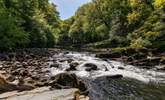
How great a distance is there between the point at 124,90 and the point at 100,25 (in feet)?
200

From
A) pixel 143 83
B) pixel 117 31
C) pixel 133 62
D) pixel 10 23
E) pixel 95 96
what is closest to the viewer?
pixel 95 96

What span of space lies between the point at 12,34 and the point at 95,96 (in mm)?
29250

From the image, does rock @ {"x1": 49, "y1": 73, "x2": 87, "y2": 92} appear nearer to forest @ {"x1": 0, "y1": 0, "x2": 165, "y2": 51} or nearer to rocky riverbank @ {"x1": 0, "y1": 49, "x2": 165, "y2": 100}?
rocky riverbank @ {"x1": 0, "y1": 49, "x2": 165, "y2": 100}

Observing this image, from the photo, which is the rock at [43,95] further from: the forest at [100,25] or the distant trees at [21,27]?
the distant trees at [21,27]

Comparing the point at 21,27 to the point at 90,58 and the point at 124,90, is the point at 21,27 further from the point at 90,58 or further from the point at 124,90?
the point at 124,90

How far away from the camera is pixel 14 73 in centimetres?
2322

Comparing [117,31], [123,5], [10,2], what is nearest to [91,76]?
[10,2]

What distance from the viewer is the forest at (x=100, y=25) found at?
4538cm

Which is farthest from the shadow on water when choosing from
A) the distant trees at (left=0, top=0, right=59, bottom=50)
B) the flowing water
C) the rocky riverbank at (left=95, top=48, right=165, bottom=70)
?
the distant trees at (left=0, top=0, right=59, bottom=50)

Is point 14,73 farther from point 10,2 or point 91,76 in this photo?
point 10,2

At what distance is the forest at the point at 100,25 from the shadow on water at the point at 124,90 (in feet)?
57.2

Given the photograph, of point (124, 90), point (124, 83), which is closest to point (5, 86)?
point (124, 90)

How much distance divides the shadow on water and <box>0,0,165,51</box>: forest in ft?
57.2

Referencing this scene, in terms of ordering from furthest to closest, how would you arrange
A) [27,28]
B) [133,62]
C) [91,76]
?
[27,28], [133,62], [91,76]
